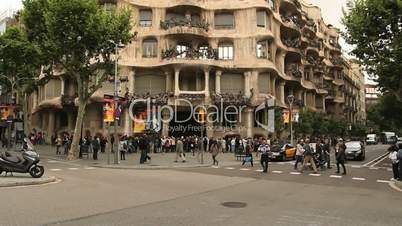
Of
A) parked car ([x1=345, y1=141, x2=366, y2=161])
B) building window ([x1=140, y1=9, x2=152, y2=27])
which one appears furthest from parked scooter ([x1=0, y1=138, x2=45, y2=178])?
building window ([x1=140, y1=9, x2=152, y2=27])

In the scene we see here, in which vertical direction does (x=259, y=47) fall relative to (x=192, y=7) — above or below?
below

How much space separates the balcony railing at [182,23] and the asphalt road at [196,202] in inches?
1100

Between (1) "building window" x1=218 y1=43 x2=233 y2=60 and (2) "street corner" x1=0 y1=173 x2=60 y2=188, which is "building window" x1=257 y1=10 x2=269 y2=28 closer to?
(1) "building window" x1=218 y1=43 x2=233 y2=60

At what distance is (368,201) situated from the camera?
11742 millimetres

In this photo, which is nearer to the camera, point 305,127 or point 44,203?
point 44,203

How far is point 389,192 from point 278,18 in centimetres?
3652

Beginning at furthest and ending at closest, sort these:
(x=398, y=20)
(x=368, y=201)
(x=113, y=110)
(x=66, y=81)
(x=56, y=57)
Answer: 1. (x=66, y=81)
2. (x=56, y=57)
3. (x=113, y=110)
4. (x=398, y=20)
5. (x=368, y=201)

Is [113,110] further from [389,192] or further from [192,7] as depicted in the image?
[192,7]

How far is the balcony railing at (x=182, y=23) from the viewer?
1658 inches

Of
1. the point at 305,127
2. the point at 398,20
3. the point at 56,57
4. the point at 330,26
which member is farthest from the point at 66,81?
the point at 330,26

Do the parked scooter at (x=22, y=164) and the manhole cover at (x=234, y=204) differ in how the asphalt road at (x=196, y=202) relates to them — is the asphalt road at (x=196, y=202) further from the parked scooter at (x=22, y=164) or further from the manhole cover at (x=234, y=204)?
the parked scooter at (x=22, y=164)

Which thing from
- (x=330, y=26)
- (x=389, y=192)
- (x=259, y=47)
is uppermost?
(x=330, y=26)

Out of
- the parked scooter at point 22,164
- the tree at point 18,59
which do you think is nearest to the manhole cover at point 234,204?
the parked scooter at point 22,164

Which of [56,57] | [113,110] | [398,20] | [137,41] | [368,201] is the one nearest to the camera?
[368,201]
